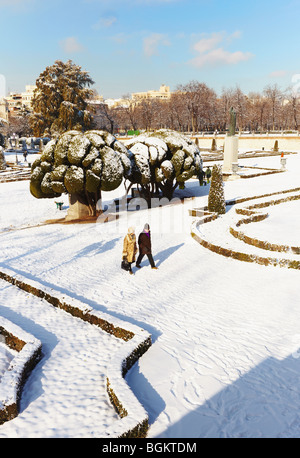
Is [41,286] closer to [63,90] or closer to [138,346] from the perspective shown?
[138,346]

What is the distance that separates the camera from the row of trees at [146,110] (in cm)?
4478

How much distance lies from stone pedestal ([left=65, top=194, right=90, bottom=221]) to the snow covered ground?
3619 millimetres

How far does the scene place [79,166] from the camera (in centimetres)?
1441

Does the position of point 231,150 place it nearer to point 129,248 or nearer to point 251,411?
point 129,248

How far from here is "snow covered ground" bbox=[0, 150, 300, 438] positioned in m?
4.35

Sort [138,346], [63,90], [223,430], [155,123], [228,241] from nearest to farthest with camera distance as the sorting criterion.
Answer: [223,430] → [138,346] → [228,241] → [63,90] → [155,123]

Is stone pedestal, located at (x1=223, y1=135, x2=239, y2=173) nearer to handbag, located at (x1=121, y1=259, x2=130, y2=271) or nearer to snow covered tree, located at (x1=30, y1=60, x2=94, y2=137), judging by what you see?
handbag, located at (x1=121, y1=259, x2=130, y2=271)

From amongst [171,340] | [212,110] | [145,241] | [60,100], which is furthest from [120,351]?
[212,110]

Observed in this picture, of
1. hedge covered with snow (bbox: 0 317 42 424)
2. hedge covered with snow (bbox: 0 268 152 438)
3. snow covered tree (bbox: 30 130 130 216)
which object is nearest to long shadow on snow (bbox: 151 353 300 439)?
hedge covered with snow (bbox: 0 268 152 438)

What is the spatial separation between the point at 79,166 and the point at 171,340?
10.2 m

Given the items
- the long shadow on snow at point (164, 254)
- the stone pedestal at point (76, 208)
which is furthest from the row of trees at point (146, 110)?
the long shadow on snow at point (164, 254)

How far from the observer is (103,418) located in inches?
172

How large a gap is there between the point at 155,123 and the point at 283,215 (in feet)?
239

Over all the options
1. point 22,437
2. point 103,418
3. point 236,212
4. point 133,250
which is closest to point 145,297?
point 133,250
